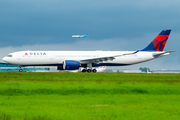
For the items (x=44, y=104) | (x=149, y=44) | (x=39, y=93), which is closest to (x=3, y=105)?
(x=44, y=104)

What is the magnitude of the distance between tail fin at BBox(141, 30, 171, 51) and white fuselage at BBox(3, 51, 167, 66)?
64.0 inches

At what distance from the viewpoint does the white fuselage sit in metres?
53.5

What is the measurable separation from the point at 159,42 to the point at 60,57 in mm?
23137

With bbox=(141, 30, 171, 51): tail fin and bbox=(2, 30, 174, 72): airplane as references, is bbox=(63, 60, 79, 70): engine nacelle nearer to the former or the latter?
bbox=(2, 30, 174, 72): airplane

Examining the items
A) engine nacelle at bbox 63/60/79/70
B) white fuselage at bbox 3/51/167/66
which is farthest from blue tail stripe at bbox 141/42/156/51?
engine nacelle at bbox 63/60/79/70

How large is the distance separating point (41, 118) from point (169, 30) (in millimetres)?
56875

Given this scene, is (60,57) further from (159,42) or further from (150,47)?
(159,42)

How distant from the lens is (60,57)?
181 feet

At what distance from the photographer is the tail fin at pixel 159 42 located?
2457 inches

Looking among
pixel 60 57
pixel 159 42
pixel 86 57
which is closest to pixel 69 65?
pixel 60 57

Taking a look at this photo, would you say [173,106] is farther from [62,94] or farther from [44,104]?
[62,94]

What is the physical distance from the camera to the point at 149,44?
2466 inches

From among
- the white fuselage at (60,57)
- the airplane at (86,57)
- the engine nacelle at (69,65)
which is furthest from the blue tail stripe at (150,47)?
the engine nacelle at (69,65)

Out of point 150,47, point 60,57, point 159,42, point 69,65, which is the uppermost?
point 159,42
